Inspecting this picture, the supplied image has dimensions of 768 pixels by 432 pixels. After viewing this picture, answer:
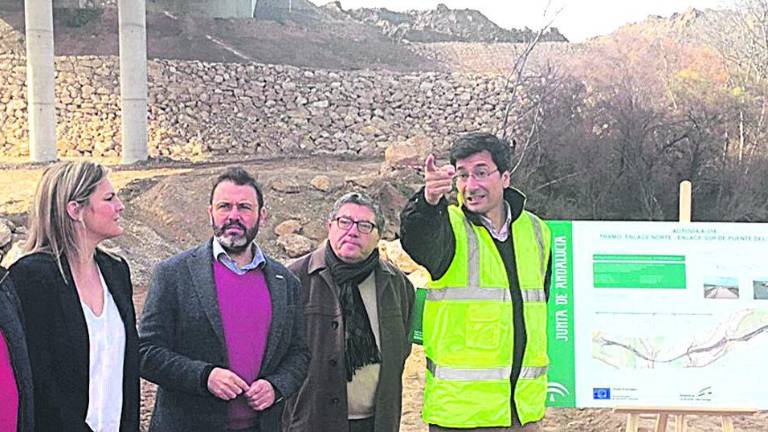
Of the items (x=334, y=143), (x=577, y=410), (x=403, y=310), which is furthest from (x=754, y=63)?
(x=403, y=310)

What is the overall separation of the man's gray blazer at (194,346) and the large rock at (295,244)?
10635mm

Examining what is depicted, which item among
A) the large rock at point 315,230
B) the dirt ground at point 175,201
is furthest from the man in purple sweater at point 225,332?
the large rock at point 315,230

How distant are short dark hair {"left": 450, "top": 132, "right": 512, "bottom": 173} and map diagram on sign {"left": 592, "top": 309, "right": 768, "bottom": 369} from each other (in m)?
1.37

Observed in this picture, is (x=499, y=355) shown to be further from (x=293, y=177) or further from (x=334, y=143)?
(x=334, y=143)

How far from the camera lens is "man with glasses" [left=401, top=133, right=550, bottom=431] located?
3.65 m

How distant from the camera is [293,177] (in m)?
17.4

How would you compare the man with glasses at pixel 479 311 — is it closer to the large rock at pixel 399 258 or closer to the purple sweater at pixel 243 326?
the purple sweater at pixel 243 326

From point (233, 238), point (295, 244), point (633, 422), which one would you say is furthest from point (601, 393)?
point (295, 244)

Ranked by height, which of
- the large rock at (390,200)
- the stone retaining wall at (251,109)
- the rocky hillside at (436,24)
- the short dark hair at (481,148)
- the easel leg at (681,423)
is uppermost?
the rocky hillside at (436,24)

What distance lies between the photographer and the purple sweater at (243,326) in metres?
3.37

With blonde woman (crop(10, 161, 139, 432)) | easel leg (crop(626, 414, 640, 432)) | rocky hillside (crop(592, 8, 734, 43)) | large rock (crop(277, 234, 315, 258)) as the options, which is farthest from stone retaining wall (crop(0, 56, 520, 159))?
blonde woman (crop(10, 161, 139, 432))

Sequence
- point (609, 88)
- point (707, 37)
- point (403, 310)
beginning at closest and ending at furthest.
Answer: point (403, 310)
point (609, 88)
point (707, 37)

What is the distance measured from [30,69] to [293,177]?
7.93 m

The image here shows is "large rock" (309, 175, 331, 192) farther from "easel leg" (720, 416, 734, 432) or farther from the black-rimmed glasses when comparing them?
the black-rimmed glasses
